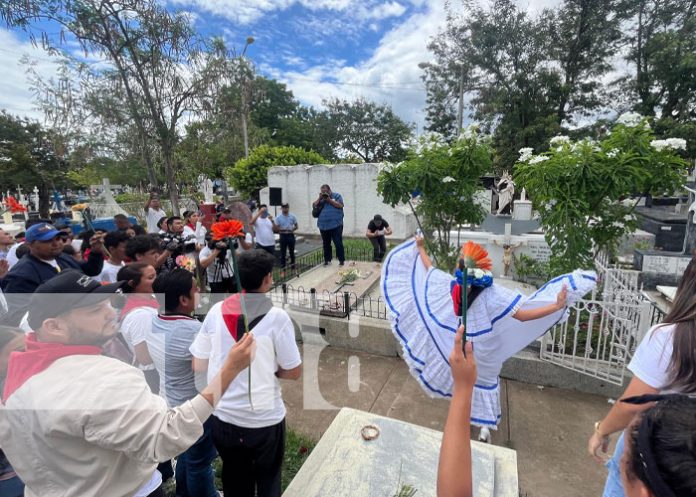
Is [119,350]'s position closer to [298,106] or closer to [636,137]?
[636,137]

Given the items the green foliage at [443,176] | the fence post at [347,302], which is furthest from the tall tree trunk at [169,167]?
the green foliage at [443,176]

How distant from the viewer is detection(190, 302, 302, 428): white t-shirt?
192cm

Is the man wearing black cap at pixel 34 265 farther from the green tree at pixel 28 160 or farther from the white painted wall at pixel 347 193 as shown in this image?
the green tree at pixel 28 160

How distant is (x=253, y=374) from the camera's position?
1.92 meters

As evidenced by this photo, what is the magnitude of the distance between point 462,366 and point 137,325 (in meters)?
2.14

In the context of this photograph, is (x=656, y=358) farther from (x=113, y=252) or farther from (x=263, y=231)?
(x=263, y=231)

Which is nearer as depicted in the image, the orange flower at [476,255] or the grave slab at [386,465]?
the orange flower at [476,255]

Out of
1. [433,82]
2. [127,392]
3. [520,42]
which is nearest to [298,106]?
[433,82]

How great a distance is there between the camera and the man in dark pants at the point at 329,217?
744 centimetres

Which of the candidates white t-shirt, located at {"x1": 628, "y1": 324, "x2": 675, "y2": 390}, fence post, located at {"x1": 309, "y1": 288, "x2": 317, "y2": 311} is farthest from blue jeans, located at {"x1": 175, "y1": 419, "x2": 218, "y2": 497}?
fence post, located at {"x1": 309, "y1": 288, "x2": 317, "y2": 311}

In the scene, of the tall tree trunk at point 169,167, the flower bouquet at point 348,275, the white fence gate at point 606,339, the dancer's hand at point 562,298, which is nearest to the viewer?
the dancer's hand at point 562,298

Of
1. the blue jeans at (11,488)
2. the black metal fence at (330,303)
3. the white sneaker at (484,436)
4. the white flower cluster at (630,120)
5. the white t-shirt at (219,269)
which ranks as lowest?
the white sneaker at (484,436)

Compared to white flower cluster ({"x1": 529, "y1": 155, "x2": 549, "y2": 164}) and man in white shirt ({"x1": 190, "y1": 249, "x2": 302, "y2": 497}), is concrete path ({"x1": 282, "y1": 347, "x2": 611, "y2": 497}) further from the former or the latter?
white flower cluster ({"x1": 529, "y1": 155, "x2": 549, "y2": 164})

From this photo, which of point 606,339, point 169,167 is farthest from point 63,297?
point 169,167
